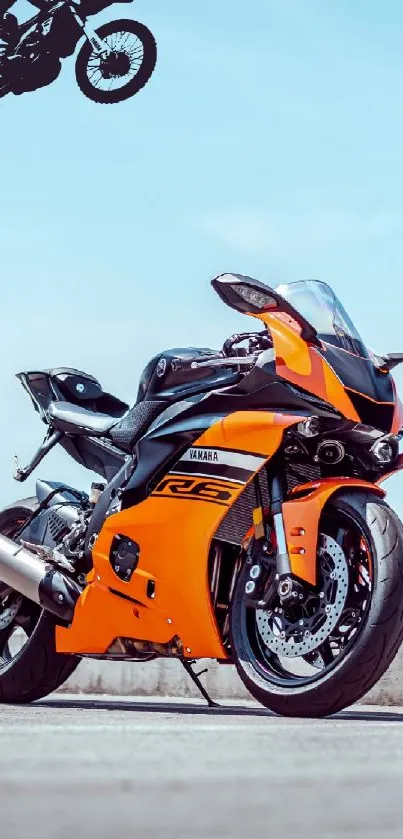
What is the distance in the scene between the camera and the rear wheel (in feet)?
20.8

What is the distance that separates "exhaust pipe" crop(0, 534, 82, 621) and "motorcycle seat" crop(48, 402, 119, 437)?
0.58 m

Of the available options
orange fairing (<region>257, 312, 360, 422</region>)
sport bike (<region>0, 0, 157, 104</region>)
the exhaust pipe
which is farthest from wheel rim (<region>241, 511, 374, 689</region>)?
sport bike (<region>0, 0, 157, 104</region>)

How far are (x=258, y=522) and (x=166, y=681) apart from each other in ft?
9.70

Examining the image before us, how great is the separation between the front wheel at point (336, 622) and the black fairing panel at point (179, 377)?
783 millimetres

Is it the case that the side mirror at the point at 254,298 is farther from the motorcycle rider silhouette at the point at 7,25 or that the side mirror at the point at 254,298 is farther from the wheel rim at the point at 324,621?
the motorcycle rider silhouette at the point at 7,25

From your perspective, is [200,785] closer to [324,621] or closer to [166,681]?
[324,621]

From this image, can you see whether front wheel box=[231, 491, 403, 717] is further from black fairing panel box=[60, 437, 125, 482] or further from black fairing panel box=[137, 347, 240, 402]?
black fairing panel box=[60, 437, 125, 482]

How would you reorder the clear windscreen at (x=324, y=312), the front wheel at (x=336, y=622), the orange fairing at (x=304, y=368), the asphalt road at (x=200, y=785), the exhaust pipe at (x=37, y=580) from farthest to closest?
the exhaust pipe at (x=37, y=580), the clear windscreen at (x=324, y=312), the orange fairing at (x=304, y=368), the front wheel at (x=336, y=622), the asphalt road at (x=200, y=785)

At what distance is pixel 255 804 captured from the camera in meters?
2.00

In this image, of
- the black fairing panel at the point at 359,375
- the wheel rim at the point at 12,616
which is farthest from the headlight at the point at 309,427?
the wheel rim at the point at 12,616

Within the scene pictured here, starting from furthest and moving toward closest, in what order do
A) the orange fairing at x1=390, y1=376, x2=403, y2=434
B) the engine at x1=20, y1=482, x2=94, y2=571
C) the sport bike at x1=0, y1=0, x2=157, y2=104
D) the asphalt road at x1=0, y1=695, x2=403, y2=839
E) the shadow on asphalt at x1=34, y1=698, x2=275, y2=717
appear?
the sport bike at x1=0, y1=0, x2=157, y2=104 → the engine at x1=20, y1=482, x2=94, y2=571 → the shadow on asphalt at x1=34, y1=698, x2=275, y2=717 → the orange fairing at x1=390, y1=376, x2=403, y2=434 → the asphalt road at x1=0, y1=695, x2=403, y2=839

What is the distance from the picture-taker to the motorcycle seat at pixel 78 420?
20.5 ft

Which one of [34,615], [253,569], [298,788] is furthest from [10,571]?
[298,788]

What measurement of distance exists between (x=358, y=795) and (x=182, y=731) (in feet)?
4.02
